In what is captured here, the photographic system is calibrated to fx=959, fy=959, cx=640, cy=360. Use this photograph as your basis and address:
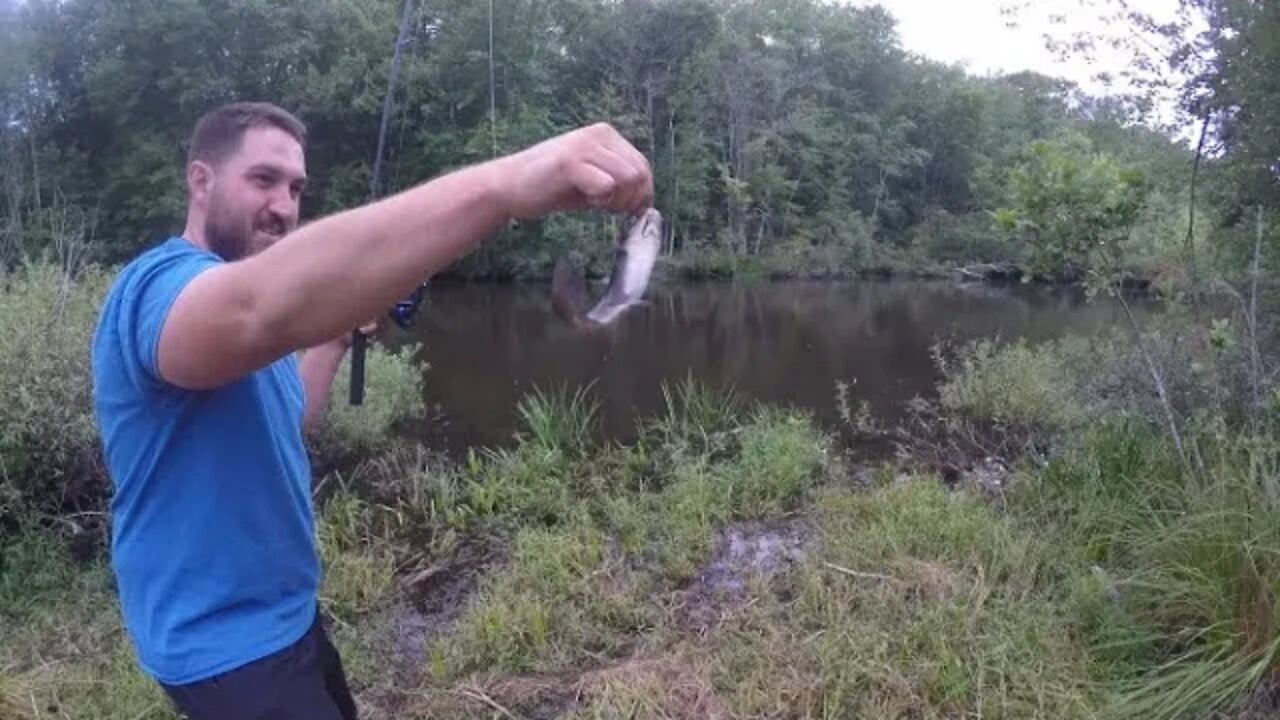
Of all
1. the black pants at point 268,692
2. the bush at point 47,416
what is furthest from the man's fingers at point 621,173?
the bush at point 47,416

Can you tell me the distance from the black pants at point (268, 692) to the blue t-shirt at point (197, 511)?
0.08 ft

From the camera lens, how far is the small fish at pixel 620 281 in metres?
2.00

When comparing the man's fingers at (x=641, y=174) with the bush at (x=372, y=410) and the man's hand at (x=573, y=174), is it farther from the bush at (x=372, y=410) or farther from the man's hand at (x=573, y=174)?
the bush at (x=372, y=410)

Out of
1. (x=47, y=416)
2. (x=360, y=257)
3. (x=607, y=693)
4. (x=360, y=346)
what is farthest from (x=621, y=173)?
(x=47, y=416)

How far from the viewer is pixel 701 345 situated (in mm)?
21547

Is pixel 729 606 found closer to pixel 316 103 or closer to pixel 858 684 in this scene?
pixel 858 684

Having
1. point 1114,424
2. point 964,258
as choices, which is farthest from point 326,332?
point 964,258

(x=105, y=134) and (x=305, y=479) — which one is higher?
(x=105, y=134)

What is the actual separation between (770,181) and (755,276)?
14.4 feet

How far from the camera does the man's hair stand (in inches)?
67.5

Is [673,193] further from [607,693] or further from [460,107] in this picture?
[607,693]

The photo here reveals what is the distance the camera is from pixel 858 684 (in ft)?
14.7

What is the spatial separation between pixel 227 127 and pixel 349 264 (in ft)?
2.48

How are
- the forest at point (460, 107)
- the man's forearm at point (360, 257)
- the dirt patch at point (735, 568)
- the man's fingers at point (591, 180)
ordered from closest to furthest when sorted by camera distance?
the man's forearm at point (360, 257) < the man's fingers at point (591, 180) < the dirt patch at point (735, 568) < the forest at point (460, 107)
